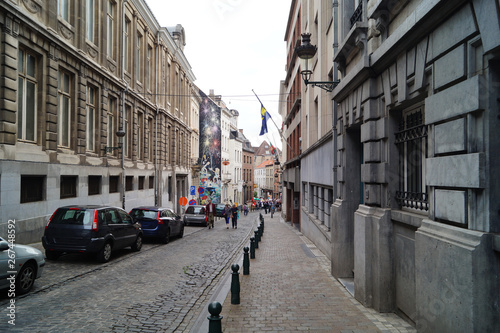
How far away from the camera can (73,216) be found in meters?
10.9

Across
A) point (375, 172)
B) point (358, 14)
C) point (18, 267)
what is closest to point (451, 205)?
point (375, 172)

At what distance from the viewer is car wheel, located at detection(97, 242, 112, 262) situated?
36.2 ft

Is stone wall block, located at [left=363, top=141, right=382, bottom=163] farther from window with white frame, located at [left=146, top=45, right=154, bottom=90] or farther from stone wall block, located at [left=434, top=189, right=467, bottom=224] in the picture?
→ window with white frame, located at [left=146, top=45, right=154, bottom=90]

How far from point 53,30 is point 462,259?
642 inches

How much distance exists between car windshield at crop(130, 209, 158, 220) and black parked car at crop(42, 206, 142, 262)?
→ 4.46 meters

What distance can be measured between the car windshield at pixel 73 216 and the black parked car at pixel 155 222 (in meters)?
4.81

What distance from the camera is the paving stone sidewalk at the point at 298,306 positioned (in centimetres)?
603

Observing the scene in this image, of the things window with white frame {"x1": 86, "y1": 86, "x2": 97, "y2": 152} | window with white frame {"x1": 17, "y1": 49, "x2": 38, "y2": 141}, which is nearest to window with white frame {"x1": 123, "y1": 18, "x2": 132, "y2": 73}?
window with white frame {"x1": 86, "y1": 86, "x2": 97, "y2": 152}

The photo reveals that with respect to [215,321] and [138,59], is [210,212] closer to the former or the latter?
[138,59]

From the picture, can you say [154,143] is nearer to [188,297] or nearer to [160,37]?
[160,37]

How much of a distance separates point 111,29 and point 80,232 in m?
15.6

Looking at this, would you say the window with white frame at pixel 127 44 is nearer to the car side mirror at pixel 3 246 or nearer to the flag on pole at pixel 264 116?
the flag on pole at pixel 264 116

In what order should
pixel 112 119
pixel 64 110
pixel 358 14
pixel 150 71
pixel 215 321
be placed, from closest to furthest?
pixel 215 321 < pixel 358 14 < pixel 64 110 < pixel 112 119 < pixel 150 71

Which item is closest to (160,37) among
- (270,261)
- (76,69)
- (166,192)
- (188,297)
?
(166,192)
